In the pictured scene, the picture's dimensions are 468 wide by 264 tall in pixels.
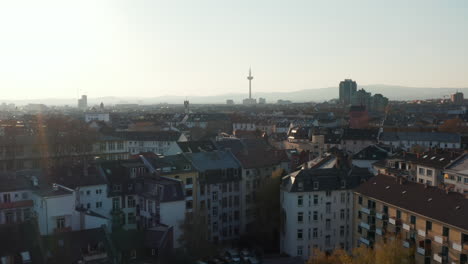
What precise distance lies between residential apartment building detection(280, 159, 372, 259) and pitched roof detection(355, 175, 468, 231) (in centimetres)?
292

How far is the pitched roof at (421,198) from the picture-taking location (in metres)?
30.2

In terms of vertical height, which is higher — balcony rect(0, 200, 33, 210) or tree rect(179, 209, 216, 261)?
balcony rect(0, 200, 33, 210)

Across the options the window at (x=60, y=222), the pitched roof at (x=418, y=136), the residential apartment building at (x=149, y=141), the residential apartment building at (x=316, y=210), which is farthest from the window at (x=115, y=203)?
the pitched roof at (x=418, y=136)

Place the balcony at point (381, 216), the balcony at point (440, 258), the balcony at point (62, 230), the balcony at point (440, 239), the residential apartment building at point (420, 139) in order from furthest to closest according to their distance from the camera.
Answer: the residential apartment building at point (420, 139), the balcony at point (62, 230), the balcony at point (381, 216), the balcony at point (440, 258), the balcony at point (440, 239)

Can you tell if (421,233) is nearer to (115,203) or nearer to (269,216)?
(269,216)

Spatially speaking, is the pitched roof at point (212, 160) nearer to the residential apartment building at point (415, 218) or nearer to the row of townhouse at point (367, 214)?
the row of townhouse at point (367, 214)

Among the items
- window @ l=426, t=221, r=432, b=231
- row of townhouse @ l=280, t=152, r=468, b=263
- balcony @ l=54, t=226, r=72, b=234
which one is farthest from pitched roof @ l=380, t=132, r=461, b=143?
balcony @ l=54, t=226, r=72, b=234

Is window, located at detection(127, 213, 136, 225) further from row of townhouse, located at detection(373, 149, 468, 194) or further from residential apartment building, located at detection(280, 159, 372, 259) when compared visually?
row of townhouse, located at detection(373, 149, 468, 194)

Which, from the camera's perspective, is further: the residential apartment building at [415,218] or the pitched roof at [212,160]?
the pitched roof at [212,160]

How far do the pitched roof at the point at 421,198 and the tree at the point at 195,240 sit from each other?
12834 mm

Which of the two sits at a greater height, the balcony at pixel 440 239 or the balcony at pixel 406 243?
the balcony at pixel 440 239

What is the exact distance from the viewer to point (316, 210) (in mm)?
41812

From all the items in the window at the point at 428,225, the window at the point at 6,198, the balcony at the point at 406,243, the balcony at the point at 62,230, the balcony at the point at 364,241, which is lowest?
the balcony at the point at 364,241

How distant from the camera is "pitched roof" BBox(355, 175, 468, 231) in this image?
30219 millimetres
